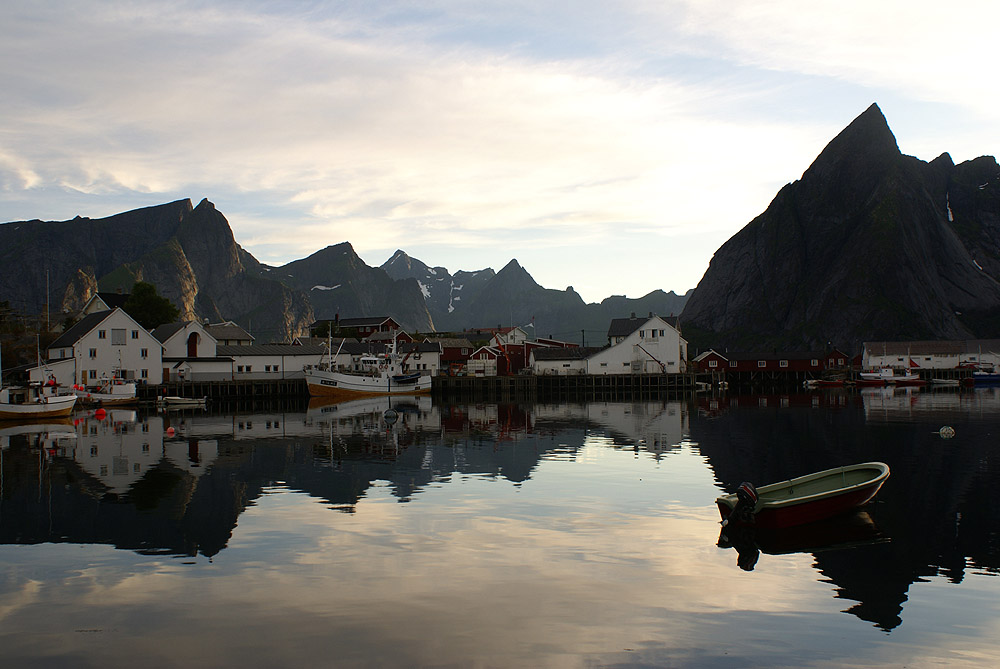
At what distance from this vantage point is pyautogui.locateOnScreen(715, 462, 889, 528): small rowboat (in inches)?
855

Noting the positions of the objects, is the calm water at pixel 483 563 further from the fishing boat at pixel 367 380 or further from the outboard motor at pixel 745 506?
the fishing boat at pixel 367 380

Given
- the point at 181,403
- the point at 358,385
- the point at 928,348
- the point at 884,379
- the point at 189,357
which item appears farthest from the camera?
the point at 928,348

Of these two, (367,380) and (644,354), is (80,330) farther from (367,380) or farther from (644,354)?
(644,354)

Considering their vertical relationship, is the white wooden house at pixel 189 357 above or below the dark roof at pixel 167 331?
below

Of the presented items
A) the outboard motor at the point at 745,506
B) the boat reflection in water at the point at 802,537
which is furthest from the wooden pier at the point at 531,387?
the outboard motor at the point at 745,506

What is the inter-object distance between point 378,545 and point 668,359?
86814mm

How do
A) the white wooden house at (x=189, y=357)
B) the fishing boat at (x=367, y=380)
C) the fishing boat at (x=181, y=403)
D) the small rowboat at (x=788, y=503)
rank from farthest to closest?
the white wooden house at (x=189, y=357) < the fishing boat at (x=367, y=380) < the fishing boat at (x=181, y=403) < the small rowboat at (x=788, y=503)

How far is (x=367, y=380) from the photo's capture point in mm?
92688

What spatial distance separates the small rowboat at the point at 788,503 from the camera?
855 inches

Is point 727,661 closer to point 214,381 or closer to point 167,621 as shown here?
point 167,621

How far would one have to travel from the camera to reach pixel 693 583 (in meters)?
17.1

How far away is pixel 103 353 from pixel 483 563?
3020 inches

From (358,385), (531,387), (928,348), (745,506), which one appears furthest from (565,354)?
(745,506)

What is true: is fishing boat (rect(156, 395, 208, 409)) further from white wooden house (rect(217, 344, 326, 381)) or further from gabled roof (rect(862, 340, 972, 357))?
gabled roof (rect(862, 340, 972, 357))
